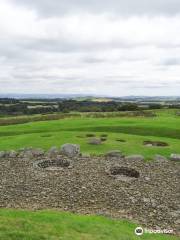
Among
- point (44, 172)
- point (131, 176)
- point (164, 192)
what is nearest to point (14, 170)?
point (44, 172)

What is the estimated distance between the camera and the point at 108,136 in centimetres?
4528

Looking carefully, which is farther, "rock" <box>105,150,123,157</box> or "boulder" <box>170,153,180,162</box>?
"rock" <box>105,150,123,157</box>

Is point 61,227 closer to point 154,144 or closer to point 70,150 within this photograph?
point 70,150

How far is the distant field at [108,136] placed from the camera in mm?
38281

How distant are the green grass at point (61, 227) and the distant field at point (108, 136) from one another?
16.9 metres

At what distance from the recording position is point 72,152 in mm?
34469

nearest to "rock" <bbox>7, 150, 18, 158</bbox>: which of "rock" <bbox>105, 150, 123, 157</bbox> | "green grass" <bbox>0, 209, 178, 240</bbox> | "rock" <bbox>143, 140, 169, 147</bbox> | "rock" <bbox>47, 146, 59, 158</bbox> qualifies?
"rock" <bbox>47, 146, 59, 158</bbox>

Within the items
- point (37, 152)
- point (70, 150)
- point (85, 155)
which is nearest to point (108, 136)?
point (85, 155)

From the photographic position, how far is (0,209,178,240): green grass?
579 inches

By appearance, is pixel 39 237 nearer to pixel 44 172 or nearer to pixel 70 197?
pixel 70 197

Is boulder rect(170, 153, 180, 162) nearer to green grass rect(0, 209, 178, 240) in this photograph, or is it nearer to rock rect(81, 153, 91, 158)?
rock rect(81, 153, 91, 158)

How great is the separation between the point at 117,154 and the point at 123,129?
19.1m

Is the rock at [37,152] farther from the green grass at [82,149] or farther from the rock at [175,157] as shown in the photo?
the rock at [175,157]

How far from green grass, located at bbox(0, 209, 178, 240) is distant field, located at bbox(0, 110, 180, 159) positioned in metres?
16.9
